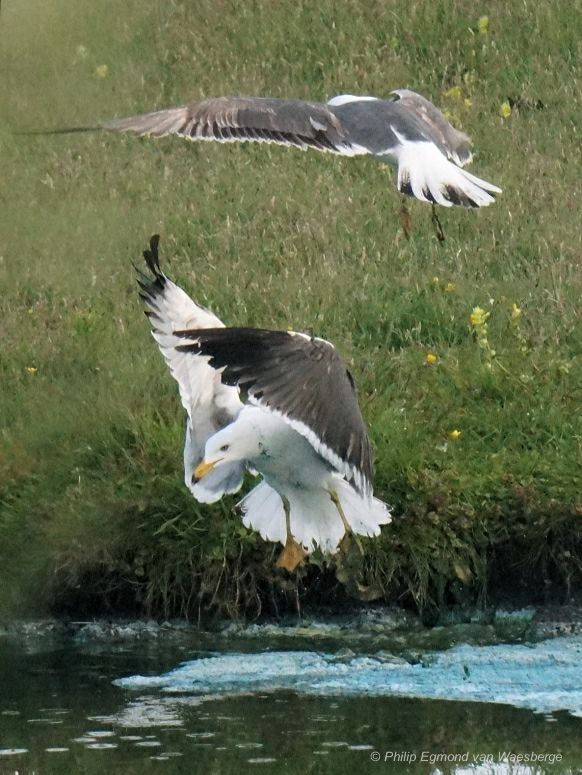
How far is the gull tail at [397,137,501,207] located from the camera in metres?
7.29

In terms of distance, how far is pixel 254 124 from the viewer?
25.3 feet

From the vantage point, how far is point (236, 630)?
6.96 m

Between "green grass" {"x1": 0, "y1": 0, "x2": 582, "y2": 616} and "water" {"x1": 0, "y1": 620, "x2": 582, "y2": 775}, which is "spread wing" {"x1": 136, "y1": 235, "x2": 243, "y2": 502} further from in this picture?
"water" {"x1": 0, "y1": 620, "x2": 582, "y2": 775}

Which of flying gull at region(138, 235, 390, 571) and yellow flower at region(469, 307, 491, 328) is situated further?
yellow flower at region(469, 307, 491, 328)

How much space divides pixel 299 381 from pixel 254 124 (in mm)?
2023

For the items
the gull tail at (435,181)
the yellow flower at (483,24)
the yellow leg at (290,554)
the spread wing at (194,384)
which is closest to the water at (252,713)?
the yellow leg at (290,554)

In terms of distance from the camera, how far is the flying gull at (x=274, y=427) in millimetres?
6008

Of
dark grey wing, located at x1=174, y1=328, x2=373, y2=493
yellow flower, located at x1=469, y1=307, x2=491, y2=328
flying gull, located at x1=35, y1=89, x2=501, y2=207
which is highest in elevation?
flying gull, located at x1=35, y1=89, x2=501, y2=207

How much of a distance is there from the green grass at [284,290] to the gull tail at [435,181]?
1040 millimetres

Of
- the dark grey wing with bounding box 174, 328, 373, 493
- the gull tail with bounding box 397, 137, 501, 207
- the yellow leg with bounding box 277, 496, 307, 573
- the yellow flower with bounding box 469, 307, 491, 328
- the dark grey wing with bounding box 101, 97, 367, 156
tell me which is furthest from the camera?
the yellow flower with bounding box 469, 307, 491, 328

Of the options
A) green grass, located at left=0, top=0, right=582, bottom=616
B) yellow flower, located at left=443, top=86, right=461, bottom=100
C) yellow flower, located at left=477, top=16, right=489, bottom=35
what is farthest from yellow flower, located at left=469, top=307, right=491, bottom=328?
yellow flower, located at left=477, top=16, right=489, bottom=35

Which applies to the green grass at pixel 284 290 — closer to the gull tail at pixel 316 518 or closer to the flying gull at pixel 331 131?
the gull tail at pixel 316 518

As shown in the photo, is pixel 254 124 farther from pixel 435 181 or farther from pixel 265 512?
pixel 265 512

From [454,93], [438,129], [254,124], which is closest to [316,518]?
[254,124]
